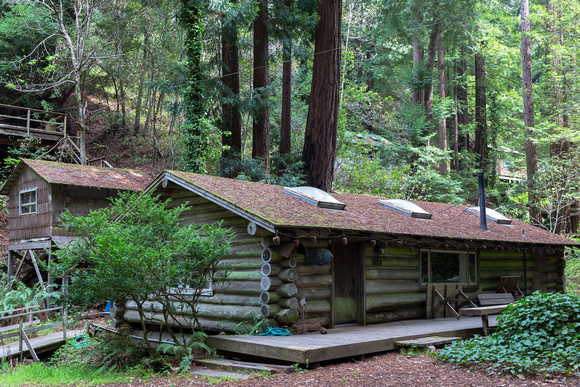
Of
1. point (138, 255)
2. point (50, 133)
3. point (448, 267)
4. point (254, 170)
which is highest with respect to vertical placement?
point (50, 133)

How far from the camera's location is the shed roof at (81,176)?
18844 millimetres

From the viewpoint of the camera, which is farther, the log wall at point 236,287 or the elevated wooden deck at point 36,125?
the elevated wooden deck at point 36,125

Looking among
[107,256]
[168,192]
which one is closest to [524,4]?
[168,192]

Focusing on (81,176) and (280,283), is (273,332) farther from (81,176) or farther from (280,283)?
(81,176)

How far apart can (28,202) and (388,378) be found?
59.6 feet

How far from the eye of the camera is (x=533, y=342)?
7746mm

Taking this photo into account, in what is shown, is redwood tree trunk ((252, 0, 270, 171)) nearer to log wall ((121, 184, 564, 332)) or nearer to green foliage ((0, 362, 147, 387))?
log wall ((121, 184, 564, 332))

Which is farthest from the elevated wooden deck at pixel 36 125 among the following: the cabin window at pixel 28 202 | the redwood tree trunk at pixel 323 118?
the redwood tree trunk at pixel 323 118

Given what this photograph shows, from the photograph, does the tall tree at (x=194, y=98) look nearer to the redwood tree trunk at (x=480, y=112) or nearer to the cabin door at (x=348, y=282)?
the cabin door at (x=348, y=282)

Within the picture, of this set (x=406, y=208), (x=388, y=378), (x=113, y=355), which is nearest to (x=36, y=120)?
(x=113, y=355)

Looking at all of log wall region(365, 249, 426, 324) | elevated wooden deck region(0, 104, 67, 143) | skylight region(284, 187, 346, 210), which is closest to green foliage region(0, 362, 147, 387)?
skylight region(284, 187, 346, 210)

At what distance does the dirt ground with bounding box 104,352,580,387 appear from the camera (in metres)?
6.53

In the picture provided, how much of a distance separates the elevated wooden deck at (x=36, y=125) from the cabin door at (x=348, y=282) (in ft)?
62.8

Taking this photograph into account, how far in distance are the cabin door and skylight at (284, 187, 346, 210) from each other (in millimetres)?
A: 1043
